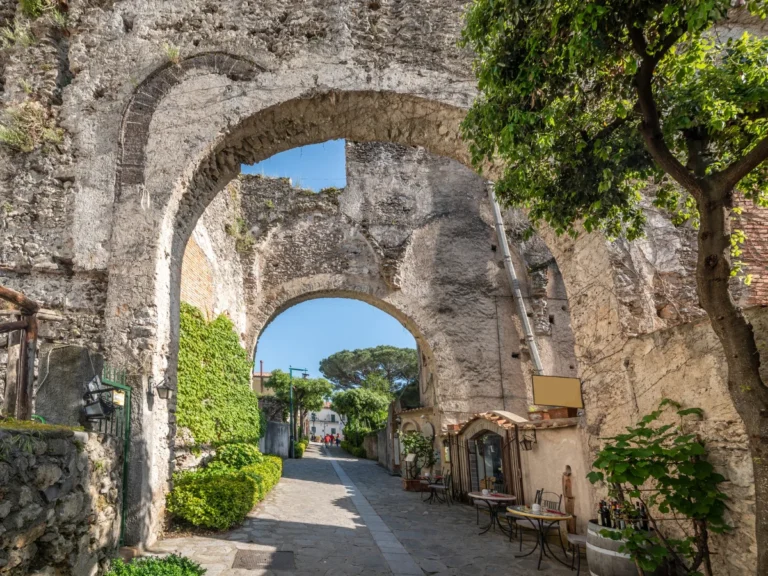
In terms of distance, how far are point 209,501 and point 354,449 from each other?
21.5 m

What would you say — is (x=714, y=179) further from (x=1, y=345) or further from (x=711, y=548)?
(x=1, y=345)

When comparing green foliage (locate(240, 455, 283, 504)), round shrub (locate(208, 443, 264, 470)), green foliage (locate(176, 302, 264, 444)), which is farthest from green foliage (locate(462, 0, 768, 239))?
round shrub (locate(208, 443, 264, 470))

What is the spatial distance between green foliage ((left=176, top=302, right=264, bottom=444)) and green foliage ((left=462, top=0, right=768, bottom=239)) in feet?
19.9

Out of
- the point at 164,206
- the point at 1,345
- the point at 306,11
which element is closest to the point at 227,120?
the point at 164,206

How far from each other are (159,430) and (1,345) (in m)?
1.82

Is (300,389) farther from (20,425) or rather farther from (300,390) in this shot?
(20,425)

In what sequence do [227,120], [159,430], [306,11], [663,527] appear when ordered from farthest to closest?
[306,11] → [227,120] → [159,430] → [663,527]

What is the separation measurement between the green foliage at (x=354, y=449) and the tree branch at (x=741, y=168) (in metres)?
24.2

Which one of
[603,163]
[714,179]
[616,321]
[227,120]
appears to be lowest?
[616,321]

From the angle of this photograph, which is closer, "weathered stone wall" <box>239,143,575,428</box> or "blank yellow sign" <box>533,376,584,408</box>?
"blank yellow sign" <box>533,376,584,408</box>

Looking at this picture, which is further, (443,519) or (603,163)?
(443,519)

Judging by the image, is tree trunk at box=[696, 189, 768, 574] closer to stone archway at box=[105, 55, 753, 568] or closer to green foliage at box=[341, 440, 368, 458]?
stone archway at box=[105, 55, 753, 568]

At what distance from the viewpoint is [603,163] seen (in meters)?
3.73

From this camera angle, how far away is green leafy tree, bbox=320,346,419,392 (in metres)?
36.5
